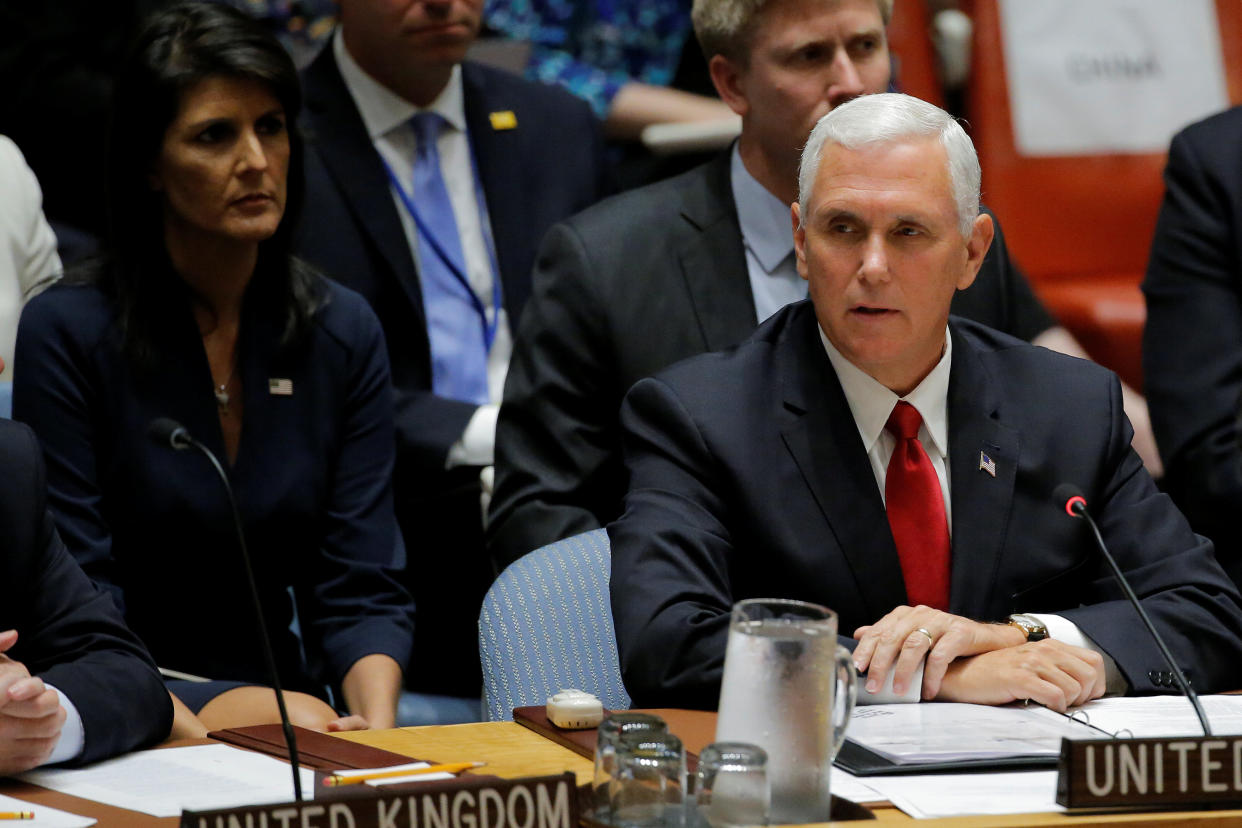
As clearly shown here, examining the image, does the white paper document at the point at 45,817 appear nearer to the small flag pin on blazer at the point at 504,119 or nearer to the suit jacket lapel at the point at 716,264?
the suit jacket lapel at the point at 716,264

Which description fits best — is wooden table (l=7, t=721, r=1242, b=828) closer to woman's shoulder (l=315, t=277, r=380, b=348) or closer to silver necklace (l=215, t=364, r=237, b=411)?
silver necklace (l=215, t=364, r=237, b=411)

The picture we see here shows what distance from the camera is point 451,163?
3990 mm

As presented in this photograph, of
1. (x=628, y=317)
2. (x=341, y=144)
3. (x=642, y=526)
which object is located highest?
(x=341, y=144)

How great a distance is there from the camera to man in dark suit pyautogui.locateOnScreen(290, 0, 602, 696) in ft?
11.5

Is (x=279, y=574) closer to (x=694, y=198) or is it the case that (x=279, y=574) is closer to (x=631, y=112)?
(x=694, y=198)

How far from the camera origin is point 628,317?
316 centimetres

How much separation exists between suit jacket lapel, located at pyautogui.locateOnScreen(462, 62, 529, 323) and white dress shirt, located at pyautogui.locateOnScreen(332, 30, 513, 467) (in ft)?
0.08

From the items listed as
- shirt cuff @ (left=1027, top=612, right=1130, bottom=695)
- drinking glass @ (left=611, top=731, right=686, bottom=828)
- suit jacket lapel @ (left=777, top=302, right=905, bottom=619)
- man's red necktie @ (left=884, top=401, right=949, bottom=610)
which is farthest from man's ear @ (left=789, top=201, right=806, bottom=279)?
drinking glass @ (left=611, top=731, right=686, bottom=828)

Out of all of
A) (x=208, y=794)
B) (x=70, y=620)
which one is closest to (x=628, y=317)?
(x=70, y=620)

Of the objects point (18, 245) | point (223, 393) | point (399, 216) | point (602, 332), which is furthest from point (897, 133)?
point (18, 245)

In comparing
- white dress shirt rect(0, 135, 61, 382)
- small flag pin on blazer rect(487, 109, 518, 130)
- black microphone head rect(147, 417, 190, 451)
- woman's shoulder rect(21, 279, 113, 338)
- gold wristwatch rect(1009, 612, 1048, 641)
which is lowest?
gold wristwatch rect(1009, 612, 1048, 641)

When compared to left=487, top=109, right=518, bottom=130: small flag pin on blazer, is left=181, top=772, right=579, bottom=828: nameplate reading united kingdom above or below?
below

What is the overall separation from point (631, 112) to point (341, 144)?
3.22ft

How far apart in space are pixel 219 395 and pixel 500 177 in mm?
1103
